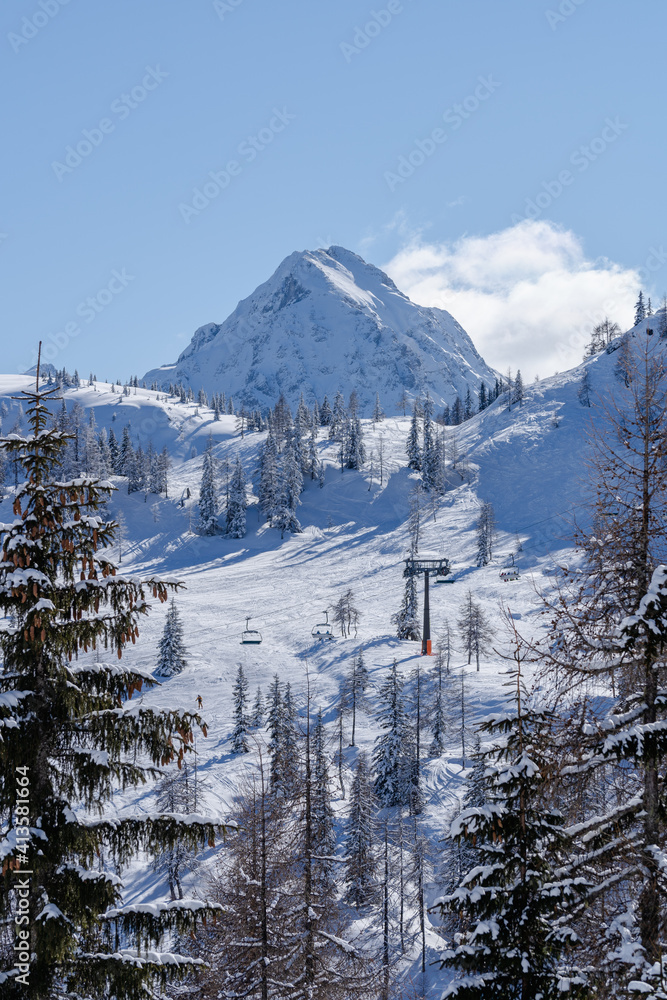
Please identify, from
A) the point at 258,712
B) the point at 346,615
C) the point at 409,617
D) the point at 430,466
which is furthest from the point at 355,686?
the point at 430,466

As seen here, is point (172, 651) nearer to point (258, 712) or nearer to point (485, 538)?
point (258, 712)

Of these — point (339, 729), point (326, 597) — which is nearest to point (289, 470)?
point (326, 597)

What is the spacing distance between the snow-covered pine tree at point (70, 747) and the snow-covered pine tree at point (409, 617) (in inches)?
2900

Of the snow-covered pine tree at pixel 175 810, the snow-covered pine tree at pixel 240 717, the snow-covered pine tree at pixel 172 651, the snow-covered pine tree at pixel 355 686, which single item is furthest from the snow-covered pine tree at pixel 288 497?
the snow-covered pine tree at pixel 175 810

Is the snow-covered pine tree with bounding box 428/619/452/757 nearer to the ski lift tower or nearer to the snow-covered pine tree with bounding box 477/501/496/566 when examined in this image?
the ski lift tower

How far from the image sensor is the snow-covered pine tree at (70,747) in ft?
20.0

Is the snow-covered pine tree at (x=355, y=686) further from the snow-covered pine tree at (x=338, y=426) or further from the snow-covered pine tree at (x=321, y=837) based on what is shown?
the snow-covered pine tree at (x=338, y=426)

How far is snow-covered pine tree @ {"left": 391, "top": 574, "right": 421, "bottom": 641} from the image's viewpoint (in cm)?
7938

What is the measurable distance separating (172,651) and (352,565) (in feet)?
141

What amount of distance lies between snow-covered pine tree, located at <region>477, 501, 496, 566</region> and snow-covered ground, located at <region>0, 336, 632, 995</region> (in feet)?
5.90

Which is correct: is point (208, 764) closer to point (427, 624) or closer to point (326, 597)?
point (427, 624)

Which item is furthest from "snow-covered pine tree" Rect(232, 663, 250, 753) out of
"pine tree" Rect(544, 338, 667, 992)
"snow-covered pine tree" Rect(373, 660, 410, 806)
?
"pine tree" Rect(544, 338, 667, 992)

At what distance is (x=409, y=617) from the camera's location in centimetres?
8019

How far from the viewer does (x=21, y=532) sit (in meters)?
6.60
